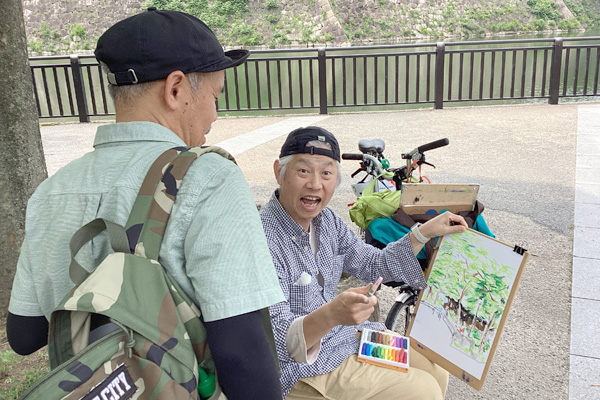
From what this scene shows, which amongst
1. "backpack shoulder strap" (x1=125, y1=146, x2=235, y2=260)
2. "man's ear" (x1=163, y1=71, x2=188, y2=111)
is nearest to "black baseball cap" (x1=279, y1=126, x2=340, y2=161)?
"man's ear" (x1=163, y1=71, x2=188, y2=111)

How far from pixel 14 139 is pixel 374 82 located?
8.98 m

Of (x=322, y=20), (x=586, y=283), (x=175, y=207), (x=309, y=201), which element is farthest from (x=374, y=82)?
(x=322, y=20)

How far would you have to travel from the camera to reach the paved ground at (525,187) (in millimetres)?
3035

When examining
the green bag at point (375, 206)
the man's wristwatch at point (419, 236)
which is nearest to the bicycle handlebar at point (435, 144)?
the green bag at point (375, 206)

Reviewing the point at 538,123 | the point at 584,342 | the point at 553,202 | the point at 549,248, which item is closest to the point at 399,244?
the point at 584,342

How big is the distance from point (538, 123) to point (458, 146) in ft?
6.93

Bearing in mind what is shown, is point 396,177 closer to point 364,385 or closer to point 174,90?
point 364,385

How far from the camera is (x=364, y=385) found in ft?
6.30

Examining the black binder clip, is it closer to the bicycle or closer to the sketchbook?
the sketchbook

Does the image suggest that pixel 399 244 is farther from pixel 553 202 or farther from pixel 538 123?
pixel 538 123

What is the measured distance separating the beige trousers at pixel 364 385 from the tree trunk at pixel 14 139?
82.0 inches

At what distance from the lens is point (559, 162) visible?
681cm

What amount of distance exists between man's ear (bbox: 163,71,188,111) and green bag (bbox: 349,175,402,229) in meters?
1.70

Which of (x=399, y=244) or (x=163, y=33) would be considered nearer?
(x=163, y=33)
